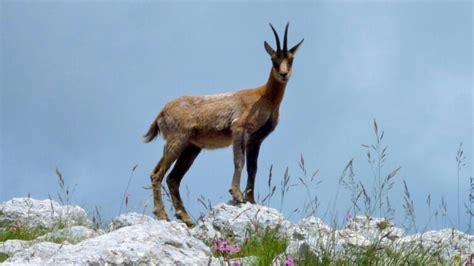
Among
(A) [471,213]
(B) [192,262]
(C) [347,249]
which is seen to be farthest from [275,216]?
(B) [192,262]

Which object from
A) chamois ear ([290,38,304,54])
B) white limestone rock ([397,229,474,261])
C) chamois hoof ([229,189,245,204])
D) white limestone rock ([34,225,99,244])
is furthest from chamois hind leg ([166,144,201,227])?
white limestone rock ([397,229,474,261])

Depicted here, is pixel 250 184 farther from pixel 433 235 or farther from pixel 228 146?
pixel 433 235

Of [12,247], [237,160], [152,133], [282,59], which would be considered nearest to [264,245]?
[12,247]

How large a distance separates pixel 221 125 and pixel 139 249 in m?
7.94

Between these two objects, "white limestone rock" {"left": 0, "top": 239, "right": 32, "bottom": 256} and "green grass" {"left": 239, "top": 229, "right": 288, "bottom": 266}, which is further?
"white limestone rock" {"left": 0, "top": 239, "right": 32, "bottom": 256}

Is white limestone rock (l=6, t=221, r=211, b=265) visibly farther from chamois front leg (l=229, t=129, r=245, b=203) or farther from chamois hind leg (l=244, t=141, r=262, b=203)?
chamois hind leg (l=244, t=141, r=262, b=203)

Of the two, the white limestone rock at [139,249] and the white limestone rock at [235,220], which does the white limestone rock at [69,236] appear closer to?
the white limestone rock at [235,220]

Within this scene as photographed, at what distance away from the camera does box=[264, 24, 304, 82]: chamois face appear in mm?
12289

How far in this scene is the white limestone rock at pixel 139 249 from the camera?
459 cm

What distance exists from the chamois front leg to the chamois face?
1.03 m

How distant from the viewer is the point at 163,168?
1297cm

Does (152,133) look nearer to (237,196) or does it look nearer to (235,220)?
(237,196)

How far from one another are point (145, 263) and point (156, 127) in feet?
30.3

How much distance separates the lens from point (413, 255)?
588 cm
